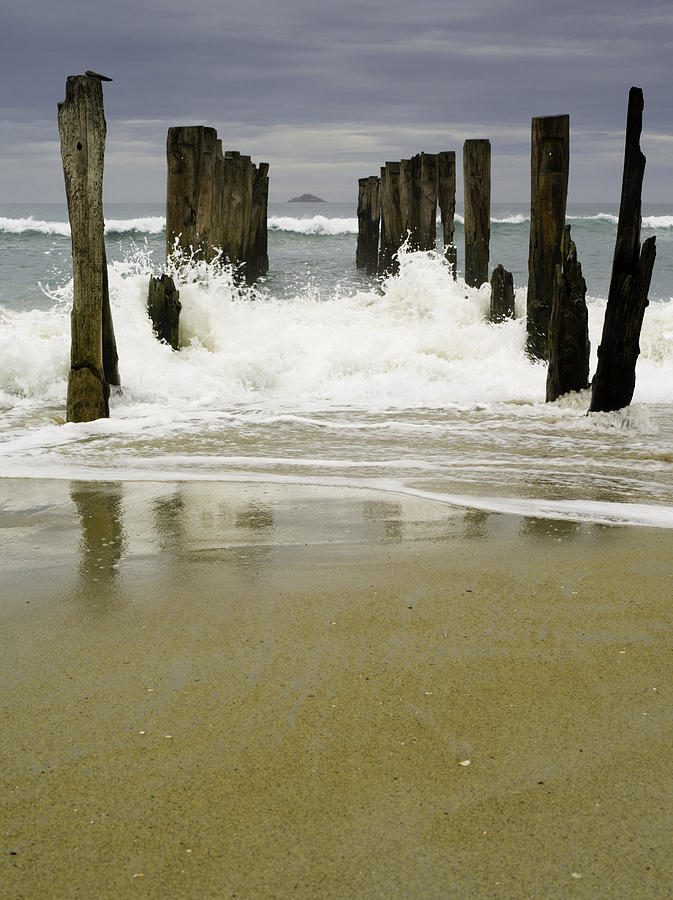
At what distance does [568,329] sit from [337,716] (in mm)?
5311

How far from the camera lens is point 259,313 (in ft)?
36.1

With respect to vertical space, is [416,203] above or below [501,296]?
above

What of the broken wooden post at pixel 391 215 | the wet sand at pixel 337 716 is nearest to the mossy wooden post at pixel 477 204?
the broken wooden post at pixel 391 215

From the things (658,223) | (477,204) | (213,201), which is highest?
(658,223)

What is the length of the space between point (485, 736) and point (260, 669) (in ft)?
2.00

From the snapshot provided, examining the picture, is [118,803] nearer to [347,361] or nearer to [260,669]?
[260,669]

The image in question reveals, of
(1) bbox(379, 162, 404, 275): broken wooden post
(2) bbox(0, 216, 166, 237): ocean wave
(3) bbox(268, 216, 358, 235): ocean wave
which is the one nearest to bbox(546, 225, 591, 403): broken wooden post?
(1) bbox(379, 162, 404, 275): broken wooden post

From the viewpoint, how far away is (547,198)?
332 inches

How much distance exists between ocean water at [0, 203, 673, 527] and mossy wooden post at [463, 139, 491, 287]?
51cm

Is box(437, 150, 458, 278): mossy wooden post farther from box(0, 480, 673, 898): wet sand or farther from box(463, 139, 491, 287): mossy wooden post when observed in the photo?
box(0, 480, 673, 898): wet sand

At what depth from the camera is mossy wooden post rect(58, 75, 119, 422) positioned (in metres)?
6.22

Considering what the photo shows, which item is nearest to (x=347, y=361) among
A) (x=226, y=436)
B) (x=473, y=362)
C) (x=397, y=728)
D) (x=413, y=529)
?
(x=473, y=362)

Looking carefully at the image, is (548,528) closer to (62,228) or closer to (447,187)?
(447,187)

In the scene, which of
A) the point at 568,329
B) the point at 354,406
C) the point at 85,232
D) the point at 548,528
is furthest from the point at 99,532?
the point at 568,329
